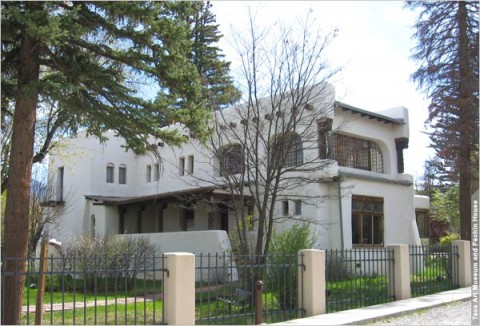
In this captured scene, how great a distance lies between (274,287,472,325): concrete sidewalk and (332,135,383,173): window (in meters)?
8.96

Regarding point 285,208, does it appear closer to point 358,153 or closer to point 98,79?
point 358,153

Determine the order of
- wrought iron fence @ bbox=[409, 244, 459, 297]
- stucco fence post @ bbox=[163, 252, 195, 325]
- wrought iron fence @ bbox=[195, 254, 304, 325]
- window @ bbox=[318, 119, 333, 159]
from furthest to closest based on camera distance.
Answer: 1. wrought iron fence @ bbox=[409, 244, 459, 297]
2. window @ bbox=[318, 119, 333, 159]
3. wrought iron fence @ bbox=[195, 254, 304, 325]
4. stucco fence post @ bbox=[163, 252, 195, 325]

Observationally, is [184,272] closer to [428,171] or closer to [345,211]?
[345,211]

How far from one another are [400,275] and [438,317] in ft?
8.33

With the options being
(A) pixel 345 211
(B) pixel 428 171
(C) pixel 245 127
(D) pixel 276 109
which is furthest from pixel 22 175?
(B) pixel 428 171

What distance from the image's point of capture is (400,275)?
1366cm

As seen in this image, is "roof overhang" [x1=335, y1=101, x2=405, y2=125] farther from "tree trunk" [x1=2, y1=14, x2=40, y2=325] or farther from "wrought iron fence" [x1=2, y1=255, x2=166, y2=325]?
"tree trunk" [x1=2, y1=14, x2=40, y2=325]

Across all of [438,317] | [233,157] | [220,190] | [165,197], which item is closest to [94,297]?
[233,157]

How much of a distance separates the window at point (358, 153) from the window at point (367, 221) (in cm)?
167

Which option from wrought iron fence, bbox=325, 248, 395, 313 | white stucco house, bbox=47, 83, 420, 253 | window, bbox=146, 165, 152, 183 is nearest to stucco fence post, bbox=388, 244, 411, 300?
wrought iron fence, bbox=325, 248, 395, 313

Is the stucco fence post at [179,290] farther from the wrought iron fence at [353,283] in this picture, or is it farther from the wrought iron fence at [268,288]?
the wrought iron fence at [353,283]

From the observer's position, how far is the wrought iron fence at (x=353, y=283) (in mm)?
12203

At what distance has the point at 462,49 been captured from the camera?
19562mm

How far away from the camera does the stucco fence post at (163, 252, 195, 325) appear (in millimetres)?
8883
